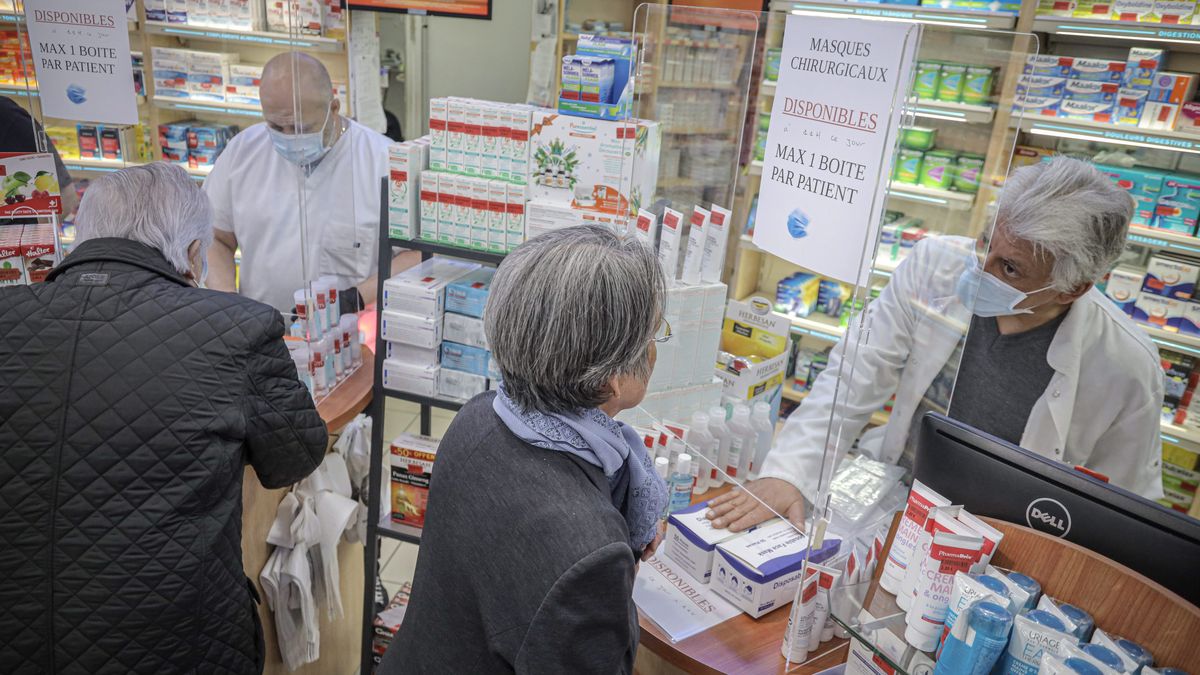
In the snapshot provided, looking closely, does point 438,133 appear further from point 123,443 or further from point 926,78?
point 926,78

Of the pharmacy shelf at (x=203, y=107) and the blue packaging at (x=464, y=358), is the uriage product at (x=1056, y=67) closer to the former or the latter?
the blue packaging at (x=464, y=358)

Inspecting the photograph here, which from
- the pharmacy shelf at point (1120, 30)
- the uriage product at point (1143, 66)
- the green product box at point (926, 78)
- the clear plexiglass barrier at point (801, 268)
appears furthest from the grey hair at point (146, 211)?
the uriage product at point (1143, 66)

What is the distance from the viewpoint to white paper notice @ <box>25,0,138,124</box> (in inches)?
96.1

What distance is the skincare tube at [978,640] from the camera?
118cm

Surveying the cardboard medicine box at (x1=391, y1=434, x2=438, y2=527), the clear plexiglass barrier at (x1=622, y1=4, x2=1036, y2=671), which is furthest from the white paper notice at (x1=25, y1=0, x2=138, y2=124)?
the clear plexiglass barrier at (x1=622, y1=4, x2=1036, y2=671)

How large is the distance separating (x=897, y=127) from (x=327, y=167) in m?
2.64

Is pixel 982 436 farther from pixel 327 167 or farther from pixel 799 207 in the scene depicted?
pixel 327 167

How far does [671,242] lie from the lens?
2205mm

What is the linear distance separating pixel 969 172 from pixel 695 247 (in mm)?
705

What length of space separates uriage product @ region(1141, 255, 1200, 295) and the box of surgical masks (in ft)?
10.6

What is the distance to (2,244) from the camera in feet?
7.79

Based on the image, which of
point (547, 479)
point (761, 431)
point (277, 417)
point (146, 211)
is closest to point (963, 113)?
point (761, 431)

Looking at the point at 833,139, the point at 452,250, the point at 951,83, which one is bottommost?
the point at 452,250

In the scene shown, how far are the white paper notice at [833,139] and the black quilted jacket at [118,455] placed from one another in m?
1.24
